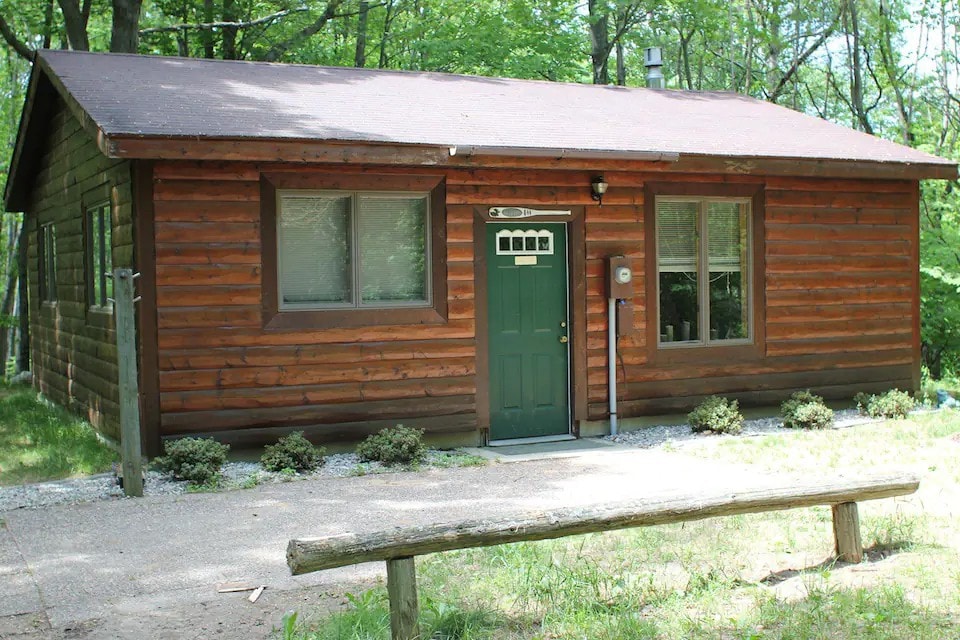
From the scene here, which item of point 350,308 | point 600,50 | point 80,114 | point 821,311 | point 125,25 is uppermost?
point 600,50

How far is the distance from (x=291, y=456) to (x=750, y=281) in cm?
552

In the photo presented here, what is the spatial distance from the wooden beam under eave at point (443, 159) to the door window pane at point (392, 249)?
1.90 feet

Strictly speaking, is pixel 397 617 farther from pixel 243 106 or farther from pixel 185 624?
pixel 243 106

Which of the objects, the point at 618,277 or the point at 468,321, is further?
the point at 618,277

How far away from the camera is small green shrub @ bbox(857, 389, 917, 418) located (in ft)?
36.8

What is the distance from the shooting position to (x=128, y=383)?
771 cm

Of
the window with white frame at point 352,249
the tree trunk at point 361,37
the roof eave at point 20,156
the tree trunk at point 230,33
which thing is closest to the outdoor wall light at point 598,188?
the window with white frame at point 352,249

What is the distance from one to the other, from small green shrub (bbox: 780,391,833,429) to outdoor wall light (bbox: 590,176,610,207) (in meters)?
3.00

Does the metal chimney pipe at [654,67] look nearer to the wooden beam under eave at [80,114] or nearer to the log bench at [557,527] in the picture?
the wooden beam under eave at [80,114]

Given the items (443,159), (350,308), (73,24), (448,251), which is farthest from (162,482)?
(73,24)

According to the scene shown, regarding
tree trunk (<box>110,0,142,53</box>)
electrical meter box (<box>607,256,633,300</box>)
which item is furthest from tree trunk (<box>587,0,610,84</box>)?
electrical meter box (<box>607,256,633,300</box>)

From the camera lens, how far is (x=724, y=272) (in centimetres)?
1123

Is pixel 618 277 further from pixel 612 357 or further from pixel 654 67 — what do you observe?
pixel 654 67

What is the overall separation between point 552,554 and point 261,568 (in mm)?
1635
